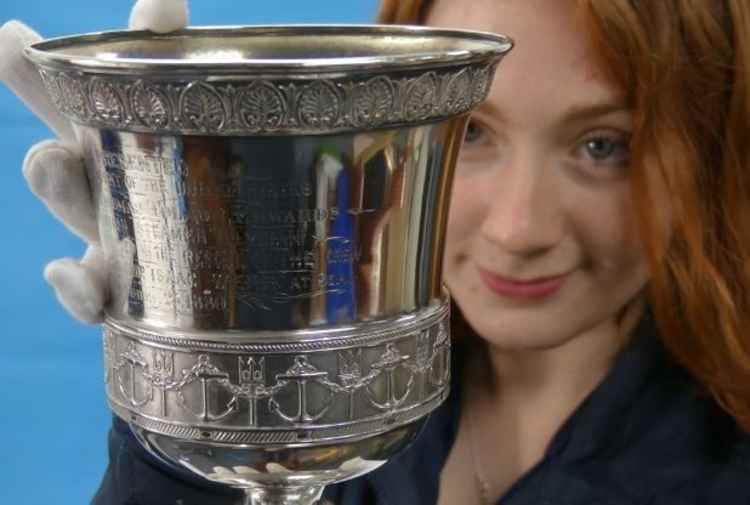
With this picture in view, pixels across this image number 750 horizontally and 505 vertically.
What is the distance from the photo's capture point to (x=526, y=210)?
817 mm

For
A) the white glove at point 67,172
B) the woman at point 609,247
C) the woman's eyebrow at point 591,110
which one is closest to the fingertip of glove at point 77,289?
the white glove at point 67,172

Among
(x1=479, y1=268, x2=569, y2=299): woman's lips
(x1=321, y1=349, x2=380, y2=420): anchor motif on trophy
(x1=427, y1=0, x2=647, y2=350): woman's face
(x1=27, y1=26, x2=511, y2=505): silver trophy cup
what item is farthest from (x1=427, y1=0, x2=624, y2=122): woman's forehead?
(x1=321, y1=349, x2=380, y2=420): anchor motif on trophy

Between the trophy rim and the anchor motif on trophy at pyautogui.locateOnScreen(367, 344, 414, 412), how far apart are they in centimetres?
14

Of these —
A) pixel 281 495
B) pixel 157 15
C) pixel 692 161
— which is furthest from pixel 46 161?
pixel 692 161

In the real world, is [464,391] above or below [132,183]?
below

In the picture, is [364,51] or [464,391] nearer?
[364,51]

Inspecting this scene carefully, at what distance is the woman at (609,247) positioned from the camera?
0.82m

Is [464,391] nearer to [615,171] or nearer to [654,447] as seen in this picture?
[654,447]

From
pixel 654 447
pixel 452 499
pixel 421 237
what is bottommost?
pixel 452 499

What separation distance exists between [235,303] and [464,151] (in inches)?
15.2

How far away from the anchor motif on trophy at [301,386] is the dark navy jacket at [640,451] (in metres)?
0.41

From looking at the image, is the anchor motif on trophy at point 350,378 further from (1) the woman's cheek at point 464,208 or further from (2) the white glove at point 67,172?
(1) the woman's cheek at point 464,208

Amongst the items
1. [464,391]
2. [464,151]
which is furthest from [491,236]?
[464,391]

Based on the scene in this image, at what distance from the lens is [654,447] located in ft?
3.16
